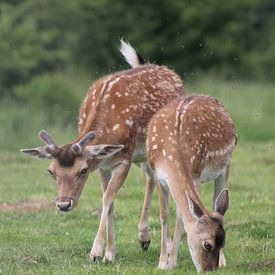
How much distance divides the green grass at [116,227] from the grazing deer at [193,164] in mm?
311

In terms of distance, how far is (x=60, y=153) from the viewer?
8805 mm

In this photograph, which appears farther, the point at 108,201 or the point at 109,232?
the point at 109,232

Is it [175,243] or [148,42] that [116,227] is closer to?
[175,243]

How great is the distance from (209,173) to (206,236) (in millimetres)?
1404

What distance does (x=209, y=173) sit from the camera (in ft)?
29.9

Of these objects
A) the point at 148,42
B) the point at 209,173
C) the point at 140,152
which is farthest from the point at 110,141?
the point at 148,42

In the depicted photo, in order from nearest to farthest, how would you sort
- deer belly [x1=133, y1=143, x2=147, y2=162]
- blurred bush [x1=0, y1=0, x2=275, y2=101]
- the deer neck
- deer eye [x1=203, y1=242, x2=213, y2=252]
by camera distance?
deer eye [x1=203, y1=242, x2=213, y2=252]
the deer neck
deer belly [x1=133, y1=143, x2=147, y2=162]
blurred bush [x1=0, y1=0, x2=275, y2=101]

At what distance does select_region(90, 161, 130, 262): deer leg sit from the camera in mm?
9070

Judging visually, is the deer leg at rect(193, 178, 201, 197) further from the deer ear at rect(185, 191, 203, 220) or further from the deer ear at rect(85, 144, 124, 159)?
the deer ear at rect(85, 144, 124, 159)

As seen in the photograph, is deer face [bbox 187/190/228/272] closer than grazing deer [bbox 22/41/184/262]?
Yes

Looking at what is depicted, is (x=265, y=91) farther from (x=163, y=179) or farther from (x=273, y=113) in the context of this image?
(x=163, y=179)

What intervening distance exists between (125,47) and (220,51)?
1118 inches

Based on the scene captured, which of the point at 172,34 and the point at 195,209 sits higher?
the point at 195,209

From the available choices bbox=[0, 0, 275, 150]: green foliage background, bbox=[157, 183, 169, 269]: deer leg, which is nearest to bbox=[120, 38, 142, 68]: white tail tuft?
bbox=[157, 183, 169, 269]: deer leg
